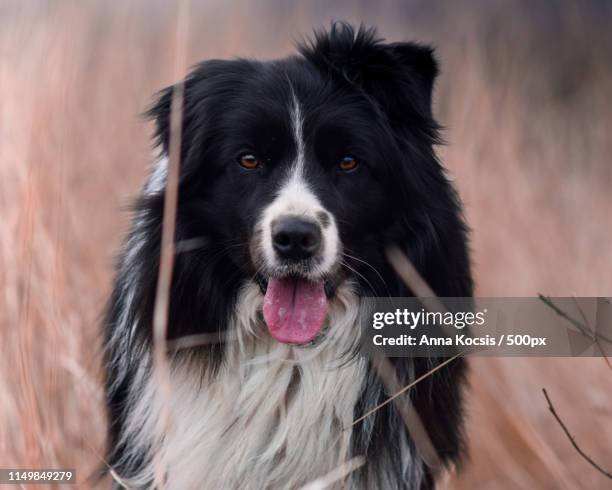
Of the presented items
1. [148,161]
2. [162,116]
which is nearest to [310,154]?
[162,116]

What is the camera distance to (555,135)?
6.67 meters

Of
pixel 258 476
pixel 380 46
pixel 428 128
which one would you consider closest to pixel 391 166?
pixel 428 128

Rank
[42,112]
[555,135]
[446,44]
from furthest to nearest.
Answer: [446,44]
[555,135]
[42,112]

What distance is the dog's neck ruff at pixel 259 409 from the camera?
10.7 ft

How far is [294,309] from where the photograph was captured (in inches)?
123

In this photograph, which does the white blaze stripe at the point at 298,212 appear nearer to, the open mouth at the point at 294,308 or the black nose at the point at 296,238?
the black nose at the point at 296,238

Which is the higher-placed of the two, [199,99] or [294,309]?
[199,99]

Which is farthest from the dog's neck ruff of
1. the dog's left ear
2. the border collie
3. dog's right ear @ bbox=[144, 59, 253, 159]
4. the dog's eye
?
the dog's left ear

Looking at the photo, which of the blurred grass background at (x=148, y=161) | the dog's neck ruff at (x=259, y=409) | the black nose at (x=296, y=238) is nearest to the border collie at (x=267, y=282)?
the dog's neck ruff at (x=259, y=409)

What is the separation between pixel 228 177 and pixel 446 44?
17.1 ft

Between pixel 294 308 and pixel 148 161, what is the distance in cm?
290

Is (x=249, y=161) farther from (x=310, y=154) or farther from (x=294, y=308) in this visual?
(x=294, y=308)

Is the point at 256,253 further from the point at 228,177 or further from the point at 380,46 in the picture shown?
the point at 380,46

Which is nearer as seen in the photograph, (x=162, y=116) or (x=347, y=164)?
(x=347, y=164)
